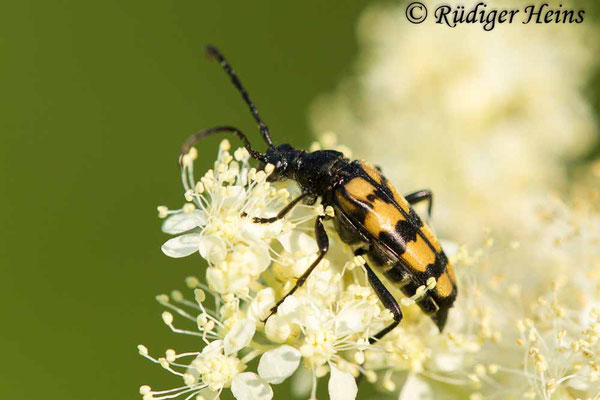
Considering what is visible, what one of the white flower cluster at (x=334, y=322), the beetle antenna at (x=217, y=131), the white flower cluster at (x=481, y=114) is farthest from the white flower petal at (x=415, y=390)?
the white flower cluster at (x=481, y=114)

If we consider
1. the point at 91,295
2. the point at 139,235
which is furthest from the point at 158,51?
the point at 91,295

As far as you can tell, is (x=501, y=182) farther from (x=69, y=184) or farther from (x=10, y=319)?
(x=10, y=319)

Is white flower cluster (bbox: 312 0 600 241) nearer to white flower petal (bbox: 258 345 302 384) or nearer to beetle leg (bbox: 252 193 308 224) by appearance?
A: beetle leg (bbox: 252 193 308 224)

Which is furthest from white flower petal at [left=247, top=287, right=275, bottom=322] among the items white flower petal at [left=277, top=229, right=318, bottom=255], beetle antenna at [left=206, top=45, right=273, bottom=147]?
beetle antenna at [left=206, top=45, right=273, bottom=147]

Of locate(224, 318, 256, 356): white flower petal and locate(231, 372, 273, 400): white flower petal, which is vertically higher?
locate(224, 318, 256, 356): white flower petal

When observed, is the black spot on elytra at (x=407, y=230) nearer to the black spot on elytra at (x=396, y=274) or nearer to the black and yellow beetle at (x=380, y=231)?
the black and yellow beetle at (x=380, y=231)

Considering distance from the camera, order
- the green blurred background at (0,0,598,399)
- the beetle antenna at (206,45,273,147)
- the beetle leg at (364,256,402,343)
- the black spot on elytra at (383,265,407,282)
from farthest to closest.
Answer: the green blurred background at (0,0,598,399) → the beetle antenna at (206,45,273,147) → the black spot on elytra at (383,265,407,282) → the beetle leg at (364,256,402,343)
